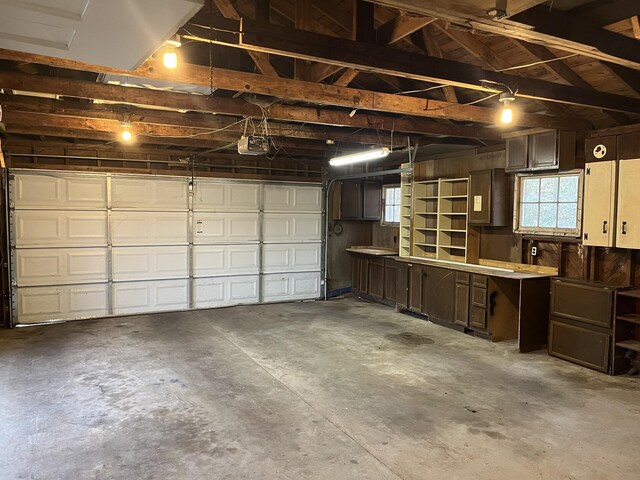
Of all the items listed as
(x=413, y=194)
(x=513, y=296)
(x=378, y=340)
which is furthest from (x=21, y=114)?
(x=513, y=296)

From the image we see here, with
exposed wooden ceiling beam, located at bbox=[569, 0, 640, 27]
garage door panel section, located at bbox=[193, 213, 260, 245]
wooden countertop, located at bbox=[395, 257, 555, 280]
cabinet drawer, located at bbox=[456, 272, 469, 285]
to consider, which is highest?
exposed wooden ceiling beam, located at bbox=[569, 0, 640, 27]

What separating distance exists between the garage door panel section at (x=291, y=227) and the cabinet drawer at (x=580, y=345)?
4600mm

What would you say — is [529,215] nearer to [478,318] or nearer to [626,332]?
[478,318]

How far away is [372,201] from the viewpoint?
8.98 meters

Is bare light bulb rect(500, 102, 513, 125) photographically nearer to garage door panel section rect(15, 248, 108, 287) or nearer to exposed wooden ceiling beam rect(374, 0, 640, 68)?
exposed wooden ceiling beam rect(374, 0, 640, 68)

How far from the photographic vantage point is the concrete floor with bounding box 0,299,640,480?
2898 millimetres

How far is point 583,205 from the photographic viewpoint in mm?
4988

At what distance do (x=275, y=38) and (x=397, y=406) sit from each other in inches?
117

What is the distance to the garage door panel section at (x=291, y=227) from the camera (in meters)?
8.23

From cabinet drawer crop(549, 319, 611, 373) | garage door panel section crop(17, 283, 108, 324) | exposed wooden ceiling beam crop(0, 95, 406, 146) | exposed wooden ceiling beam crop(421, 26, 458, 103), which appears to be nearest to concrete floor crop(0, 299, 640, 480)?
cabinet drawer crop(549, 319, 611, 373)

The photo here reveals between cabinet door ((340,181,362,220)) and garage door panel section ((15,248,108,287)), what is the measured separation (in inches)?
169

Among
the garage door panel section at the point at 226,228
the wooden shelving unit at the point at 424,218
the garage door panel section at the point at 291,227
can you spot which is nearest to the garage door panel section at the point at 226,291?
the garage door panel section at the point at 226,228

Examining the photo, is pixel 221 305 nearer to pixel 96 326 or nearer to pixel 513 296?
pixel 96 326

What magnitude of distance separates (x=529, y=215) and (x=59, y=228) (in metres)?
6.63
